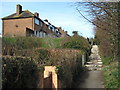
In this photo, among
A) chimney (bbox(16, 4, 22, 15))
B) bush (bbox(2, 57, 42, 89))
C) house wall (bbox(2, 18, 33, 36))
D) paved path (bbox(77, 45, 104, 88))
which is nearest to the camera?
bush (bbox(2, 57, 42, 89))

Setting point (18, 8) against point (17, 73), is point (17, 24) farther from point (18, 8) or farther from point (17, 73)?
point (17, 73)

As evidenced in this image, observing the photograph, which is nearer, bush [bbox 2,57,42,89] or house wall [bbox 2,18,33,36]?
bush [bbox 2,57,42,89]

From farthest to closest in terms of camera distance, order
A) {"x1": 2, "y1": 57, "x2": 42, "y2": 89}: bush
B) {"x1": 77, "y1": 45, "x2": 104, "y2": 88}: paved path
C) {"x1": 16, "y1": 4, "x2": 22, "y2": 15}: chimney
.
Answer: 1. {"x1": 16, "y1": 4, "x2": 22, "y2": 15}: chimney
2. {"x1": 77, "y1": 45, "x2": 104, "y2": 88}: paved path
3. {"x1": 2, "y1": 57, "x2": 42, "y2": 89}: bush

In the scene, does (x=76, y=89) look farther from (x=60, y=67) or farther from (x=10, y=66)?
(x=10, y=66)

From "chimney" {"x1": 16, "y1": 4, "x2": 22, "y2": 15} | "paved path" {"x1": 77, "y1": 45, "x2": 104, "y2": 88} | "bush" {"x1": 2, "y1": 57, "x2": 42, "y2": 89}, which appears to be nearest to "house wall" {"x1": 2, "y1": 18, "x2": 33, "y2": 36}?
"chimney" {"x1": 16, "y1": 4, "x2": 22, "y2": 15}

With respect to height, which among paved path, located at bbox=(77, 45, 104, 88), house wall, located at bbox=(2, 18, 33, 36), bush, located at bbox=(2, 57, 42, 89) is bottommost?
paved path, located at bbox=(77, 45, 104, 88)

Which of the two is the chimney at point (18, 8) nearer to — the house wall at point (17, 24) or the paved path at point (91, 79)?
the house wall at point (17, 24)

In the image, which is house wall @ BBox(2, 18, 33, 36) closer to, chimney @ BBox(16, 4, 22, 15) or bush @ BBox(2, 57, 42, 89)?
chimney @ BBox(16, 4, 22, 15)

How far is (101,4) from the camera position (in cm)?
462

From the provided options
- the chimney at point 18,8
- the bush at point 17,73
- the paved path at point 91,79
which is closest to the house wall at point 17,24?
the chimney at point 18,8

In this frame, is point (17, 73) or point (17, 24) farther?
point (17, 24)

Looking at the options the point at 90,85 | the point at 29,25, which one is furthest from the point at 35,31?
the point at 90,85

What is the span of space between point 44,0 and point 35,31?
24912mm

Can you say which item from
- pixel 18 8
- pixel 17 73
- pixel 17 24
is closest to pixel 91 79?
pixel 17 73
